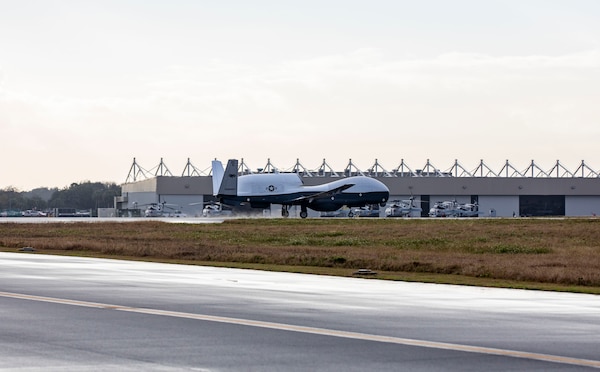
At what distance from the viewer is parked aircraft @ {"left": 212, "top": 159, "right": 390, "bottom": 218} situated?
112 metres

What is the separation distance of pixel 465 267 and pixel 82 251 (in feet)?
71.9

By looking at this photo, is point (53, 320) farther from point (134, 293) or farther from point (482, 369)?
point (482, 369)

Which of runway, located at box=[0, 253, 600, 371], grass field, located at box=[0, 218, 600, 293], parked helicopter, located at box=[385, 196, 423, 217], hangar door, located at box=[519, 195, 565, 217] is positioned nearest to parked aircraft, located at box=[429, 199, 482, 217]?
parked helicopter, located at box=[385, 196, 423, 217]

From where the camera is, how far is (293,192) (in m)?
114

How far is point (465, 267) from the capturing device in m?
33.4

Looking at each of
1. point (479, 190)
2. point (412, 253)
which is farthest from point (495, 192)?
point (412, 253)

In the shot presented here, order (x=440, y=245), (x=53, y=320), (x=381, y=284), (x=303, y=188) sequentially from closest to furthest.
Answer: (x=53, y=320) → (x=381, y=284) → (x=440, y=245) → (x=303, y=188)

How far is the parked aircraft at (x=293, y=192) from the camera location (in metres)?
112

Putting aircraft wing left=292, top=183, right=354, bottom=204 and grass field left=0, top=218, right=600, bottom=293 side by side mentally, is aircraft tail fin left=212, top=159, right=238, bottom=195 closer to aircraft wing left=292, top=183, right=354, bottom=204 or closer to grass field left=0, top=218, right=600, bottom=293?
aircraft wing left=292, top=183, right=354, bottom=204

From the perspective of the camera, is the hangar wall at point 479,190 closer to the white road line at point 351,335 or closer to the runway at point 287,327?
the runway at point 287,327

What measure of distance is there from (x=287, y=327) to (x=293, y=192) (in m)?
99.5

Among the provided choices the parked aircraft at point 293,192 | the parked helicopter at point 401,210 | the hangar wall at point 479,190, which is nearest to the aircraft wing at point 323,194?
the parked aircraft at point 293,192

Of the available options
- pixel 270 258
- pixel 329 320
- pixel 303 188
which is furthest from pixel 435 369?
pixel 303 188

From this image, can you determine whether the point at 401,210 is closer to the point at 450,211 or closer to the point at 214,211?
the point at 450,211
